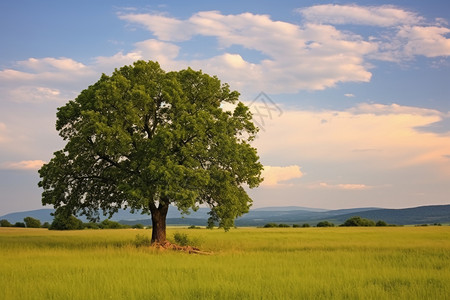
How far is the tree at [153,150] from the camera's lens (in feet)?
105

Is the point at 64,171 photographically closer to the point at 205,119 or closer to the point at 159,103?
the point at 159,103

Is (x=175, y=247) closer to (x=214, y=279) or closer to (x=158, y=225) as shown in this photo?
(x=158, y=225)

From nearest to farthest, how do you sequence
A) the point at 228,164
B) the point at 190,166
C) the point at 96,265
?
the point at 96,265
the point at 190,166
the point at 228,164

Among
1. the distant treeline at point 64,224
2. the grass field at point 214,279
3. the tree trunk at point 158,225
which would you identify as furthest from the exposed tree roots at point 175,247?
the distant treeline at point 64,224

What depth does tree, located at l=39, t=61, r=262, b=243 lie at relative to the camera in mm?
32062

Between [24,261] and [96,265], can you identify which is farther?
[24,261]

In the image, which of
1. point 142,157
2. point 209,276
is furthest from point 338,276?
point 142,157

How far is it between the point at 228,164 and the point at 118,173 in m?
8.93

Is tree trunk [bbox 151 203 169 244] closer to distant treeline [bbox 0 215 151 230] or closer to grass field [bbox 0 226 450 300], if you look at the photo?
grass field [bbox 0 226 450 300]

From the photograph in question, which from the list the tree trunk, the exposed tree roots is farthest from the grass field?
the tree trunk

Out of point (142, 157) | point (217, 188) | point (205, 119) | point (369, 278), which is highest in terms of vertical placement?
point (205, 119)

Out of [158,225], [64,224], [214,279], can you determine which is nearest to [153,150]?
[158,225]

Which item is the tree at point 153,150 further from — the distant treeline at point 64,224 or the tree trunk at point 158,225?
the distant treeline at point 64,224

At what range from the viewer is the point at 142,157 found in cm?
3325
